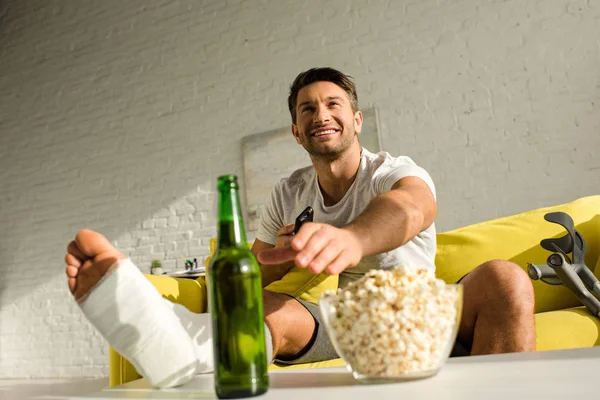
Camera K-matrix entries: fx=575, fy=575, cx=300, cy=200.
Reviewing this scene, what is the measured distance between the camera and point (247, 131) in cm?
462

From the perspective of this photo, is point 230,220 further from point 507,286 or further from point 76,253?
point 507,286

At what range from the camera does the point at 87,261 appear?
2.41 ft

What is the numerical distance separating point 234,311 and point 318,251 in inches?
4.8

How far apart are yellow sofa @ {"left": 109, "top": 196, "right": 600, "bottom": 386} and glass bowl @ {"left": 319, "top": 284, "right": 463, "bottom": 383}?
1128 millimetres

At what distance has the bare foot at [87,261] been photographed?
72 centimetres

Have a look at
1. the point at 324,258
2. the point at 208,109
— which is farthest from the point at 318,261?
the point at 208,109

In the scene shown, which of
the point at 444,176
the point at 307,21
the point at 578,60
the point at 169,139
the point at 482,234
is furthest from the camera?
the point at 169,139

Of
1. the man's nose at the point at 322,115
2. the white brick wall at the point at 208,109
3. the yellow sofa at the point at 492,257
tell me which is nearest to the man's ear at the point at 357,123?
the man's nose at the point at 322,115

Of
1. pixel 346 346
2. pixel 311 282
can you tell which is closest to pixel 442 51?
pixel 311 282

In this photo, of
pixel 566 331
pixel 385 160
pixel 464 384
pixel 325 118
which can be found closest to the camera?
pixel 464 384

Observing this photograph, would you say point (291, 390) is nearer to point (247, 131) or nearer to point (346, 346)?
point (346, 346)

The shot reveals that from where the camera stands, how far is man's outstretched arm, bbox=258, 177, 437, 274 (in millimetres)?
636

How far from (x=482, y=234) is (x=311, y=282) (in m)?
0.76

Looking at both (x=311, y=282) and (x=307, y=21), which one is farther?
(x=307, y=21)
